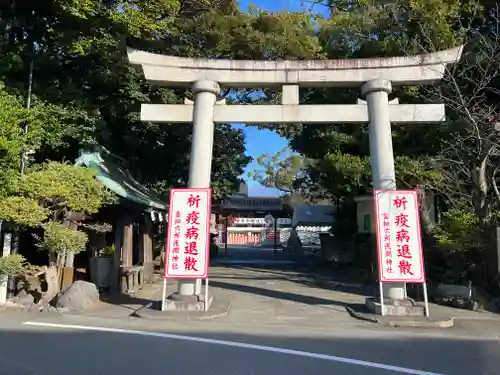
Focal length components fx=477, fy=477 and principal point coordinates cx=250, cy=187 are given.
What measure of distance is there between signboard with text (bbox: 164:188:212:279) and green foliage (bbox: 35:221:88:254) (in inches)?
91.2

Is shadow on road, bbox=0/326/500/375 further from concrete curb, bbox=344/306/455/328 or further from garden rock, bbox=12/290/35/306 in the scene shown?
garden rock, bbox=12/290/35/306

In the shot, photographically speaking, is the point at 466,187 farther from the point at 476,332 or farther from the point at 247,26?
the point at 247,26

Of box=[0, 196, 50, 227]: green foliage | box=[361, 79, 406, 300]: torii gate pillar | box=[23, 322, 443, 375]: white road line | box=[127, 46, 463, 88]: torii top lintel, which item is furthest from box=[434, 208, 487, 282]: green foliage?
box=[0, 196, 50, 227]: green foliage

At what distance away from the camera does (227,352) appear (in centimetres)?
700

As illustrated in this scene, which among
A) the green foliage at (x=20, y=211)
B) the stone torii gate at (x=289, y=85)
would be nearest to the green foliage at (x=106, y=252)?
the green foliage at (x=20, y=211)

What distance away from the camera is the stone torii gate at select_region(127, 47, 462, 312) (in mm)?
10859

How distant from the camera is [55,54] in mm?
14914

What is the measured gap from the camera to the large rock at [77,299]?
10.7m

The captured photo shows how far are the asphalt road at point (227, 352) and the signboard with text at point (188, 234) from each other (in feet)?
5.37

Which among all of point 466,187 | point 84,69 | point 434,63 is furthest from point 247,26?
point 466,187

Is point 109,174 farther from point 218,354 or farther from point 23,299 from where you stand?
point 218,354

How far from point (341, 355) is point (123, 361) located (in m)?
3.06

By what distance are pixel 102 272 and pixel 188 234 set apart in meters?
4.37

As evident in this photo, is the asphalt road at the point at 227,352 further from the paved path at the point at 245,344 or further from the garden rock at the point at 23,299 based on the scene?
the garden rock at the point at 23,299
